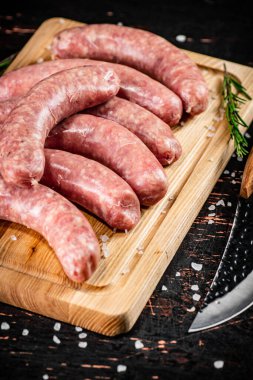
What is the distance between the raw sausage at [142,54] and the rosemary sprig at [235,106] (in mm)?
180

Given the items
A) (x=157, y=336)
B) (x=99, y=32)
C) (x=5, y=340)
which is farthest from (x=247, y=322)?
(x=99, y=32)

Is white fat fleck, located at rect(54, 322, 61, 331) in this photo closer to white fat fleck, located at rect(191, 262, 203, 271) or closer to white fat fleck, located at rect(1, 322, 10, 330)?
white fat fleck, located at rect(1, 322, 10, 330)

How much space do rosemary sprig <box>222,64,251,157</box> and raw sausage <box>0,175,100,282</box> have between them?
1216 millimetres

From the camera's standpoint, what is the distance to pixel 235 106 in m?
4.37

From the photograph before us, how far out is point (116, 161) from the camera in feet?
12.4

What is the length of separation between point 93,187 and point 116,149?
0.29m

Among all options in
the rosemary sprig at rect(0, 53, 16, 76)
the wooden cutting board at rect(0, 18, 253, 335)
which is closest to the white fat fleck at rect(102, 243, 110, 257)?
the wooden cutting board at rect(0, 18, 253, 335)

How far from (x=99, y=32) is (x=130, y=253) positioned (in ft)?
5.35

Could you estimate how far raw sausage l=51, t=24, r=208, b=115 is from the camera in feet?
13.9

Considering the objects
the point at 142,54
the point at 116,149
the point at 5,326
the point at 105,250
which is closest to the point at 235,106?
the point at 142,54

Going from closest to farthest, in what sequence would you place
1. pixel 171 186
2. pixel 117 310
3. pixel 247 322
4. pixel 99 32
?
pixel 117 310 → pixel 247 322 → pixel 171 186 → pixel 99 32

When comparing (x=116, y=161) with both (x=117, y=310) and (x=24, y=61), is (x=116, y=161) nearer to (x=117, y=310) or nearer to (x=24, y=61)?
(x=117, y=310)

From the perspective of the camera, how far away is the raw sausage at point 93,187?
3.57 metres

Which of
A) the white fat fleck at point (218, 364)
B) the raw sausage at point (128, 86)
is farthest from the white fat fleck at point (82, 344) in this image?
the raw sausage at point (128, 86)
